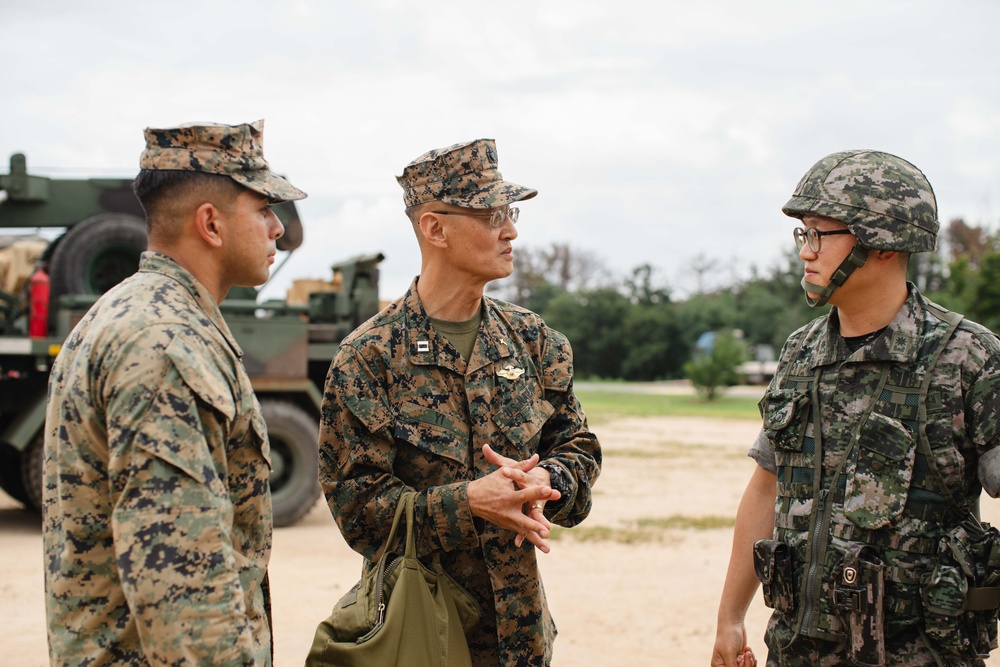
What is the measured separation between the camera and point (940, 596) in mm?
2695

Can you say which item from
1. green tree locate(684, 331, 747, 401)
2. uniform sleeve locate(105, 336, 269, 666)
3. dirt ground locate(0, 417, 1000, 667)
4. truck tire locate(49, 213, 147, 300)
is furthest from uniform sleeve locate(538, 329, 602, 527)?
green tree locate(684, 331, 747, 401)

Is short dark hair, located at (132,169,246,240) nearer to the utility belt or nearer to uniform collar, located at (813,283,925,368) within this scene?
uniform collar, located at (813,283,925,368)

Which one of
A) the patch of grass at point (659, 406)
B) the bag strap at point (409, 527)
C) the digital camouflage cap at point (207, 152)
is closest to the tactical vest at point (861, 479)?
the bag strap at point (409, 527)

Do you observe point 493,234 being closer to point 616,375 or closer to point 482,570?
point 482,570

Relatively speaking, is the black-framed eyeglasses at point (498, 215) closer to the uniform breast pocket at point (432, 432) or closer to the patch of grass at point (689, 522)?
the uniform breast pocket at point (432, 432)

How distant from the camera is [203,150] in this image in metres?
2.43

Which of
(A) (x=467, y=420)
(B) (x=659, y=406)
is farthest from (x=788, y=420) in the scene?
(B) (x=659, y=406)

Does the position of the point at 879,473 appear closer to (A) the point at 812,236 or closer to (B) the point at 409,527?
(A) the point at 812,236

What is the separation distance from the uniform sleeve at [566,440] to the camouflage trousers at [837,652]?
650 mm

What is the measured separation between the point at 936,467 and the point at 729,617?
0.78 metres

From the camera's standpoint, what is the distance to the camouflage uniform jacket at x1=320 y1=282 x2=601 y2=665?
2.98 metres

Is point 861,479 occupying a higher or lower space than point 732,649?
higher

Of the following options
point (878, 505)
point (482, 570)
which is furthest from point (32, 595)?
point (878, 505)

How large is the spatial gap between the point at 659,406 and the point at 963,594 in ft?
92.0
